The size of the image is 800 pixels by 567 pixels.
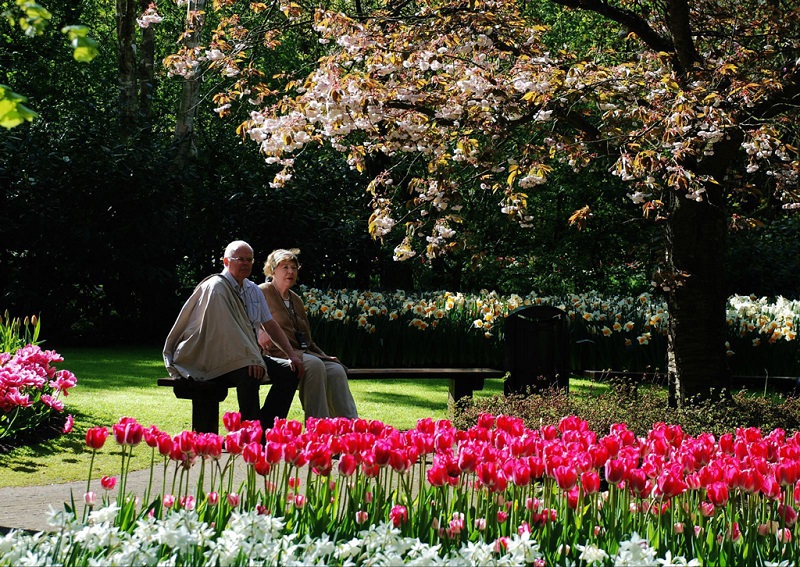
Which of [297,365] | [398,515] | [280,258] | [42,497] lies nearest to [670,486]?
[398,515]

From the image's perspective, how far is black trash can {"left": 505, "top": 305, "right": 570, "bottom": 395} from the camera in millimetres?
8719

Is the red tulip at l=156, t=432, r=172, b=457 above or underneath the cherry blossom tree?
underneath

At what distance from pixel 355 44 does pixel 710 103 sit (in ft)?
7.97

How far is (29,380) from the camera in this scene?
6.89 m

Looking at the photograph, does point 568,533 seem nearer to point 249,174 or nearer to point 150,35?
point 249,174


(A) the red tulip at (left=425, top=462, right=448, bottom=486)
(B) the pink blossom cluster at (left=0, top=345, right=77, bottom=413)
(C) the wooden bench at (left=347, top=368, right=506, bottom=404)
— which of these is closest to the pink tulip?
(A) the red tulip at (left=425, top=462, right=448, bottom=486)

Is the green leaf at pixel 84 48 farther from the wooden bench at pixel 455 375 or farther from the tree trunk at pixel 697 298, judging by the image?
the tree trunk at pixel 697 298

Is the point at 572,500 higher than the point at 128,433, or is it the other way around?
the point at 128,433

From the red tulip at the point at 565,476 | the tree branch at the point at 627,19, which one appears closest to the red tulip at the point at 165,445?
the red tulip at the point at 565,476

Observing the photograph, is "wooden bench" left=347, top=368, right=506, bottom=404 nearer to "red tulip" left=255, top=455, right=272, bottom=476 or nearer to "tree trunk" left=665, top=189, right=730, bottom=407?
"tree trunk" left=665, top=189, right=730, bottom=407

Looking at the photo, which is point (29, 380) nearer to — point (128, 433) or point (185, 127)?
point (128, 433)

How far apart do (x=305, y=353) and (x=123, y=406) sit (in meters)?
2.55

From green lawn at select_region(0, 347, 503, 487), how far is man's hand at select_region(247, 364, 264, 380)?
0.92 meters

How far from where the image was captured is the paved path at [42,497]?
4.86 metres
